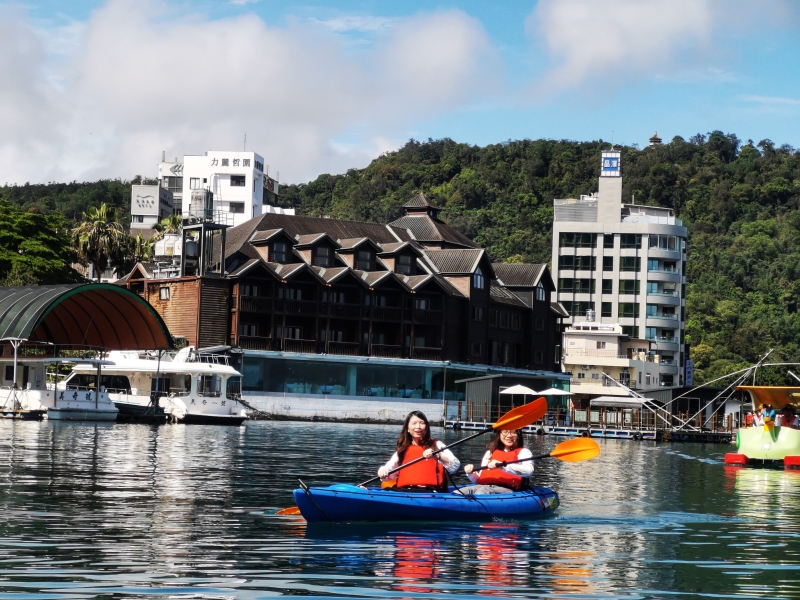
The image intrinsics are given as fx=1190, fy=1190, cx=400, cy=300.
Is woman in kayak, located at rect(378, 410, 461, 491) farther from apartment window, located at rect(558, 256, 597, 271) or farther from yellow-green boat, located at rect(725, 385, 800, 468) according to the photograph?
apartment window, located at rect(558, 256, 597, 271)

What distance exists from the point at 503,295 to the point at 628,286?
28.2m

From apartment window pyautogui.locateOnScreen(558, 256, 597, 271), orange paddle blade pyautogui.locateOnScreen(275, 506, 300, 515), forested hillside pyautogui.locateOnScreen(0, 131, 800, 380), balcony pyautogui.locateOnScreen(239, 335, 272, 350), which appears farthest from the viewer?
forested hillside pyautogui.locateOnScreen(0, 131, 800, 380)

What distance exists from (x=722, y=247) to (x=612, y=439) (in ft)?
259

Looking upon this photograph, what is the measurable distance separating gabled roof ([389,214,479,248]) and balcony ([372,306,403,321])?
36.2 ft

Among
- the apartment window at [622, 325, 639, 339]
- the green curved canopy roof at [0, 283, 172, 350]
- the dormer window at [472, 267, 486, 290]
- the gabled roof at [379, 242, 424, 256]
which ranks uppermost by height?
the gabled roof at [379, 242, 424, 256]

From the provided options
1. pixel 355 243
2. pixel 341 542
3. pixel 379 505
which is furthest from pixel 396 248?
pixel 341 542

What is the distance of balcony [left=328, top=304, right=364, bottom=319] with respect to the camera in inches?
3179

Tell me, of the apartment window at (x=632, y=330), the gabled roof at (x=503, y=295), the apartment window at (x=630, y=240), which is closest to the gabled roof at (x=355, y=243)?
the gabled roof at (x=503, y=295)

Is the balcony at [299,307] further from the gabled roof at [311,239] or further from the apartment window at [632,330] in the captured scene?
the apartment window at [632,330]

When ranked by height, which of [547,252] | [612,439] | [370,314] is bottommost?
[612,439]

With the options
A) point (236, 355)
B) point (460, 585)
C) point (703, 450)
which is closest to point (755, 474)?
point (703, 450)

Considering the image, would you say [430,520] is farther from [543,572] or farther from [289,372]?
[289,372]

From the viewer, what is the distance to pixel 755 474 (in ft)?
122

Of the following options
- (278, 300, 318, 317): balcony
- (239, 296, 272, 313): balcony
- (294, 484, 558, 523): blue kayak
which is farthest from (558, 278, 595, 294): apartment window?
(294, 484, 558, 523): blue kayak
